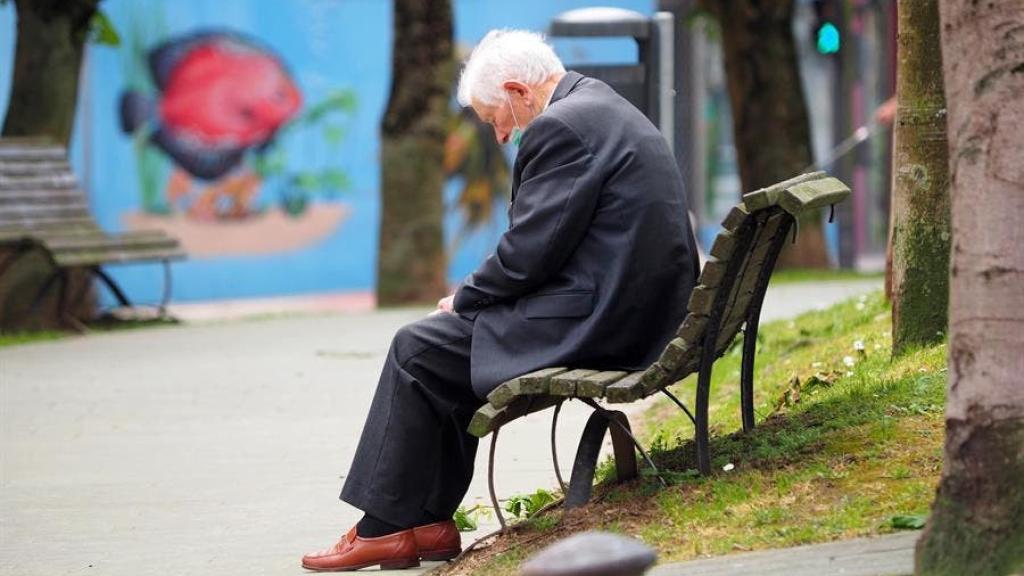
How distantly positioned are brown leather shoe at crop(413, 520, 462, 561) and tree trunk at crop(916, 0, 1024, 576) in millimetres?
1715

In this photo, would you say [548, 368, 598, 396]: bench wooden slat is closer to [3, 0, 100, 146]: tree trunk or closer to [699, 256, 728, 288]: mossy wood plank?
[699, 256, 728, 288]: mossy wood plank

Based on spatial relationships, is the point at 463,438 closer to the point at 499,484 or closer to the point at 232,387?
the point at 499,484

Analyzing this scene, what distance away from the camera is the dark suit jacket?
5.39 metres

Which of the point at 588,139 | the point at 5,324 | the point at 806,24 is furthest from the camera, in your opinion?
the point at 806,24

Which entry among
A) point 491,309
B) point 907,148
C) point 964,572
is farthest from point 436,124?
point 964,572

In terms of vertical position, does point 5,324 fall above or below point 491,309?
below

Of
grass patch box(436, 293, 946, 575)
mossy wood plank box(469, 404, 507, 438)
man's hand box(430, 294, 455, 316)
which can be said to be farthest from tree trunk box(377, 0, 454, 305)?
mossy wood plank box(469, 404, 507, 438)

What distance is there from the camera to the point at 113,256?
13.0 meters

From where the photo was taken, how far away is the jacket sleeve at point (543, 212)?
5391 mm

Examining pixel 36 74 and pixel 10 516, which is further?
pixel 36 74

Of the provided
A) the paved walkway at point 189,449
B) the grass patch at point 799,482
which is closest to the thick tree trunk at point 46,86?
the paved walkway at point 189,449

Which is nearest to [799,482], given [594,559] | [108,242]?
[594,559]

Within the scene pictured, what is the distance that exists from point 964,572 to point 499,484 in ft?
9.40

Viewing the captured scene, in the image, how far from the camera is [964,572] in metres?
4.29
